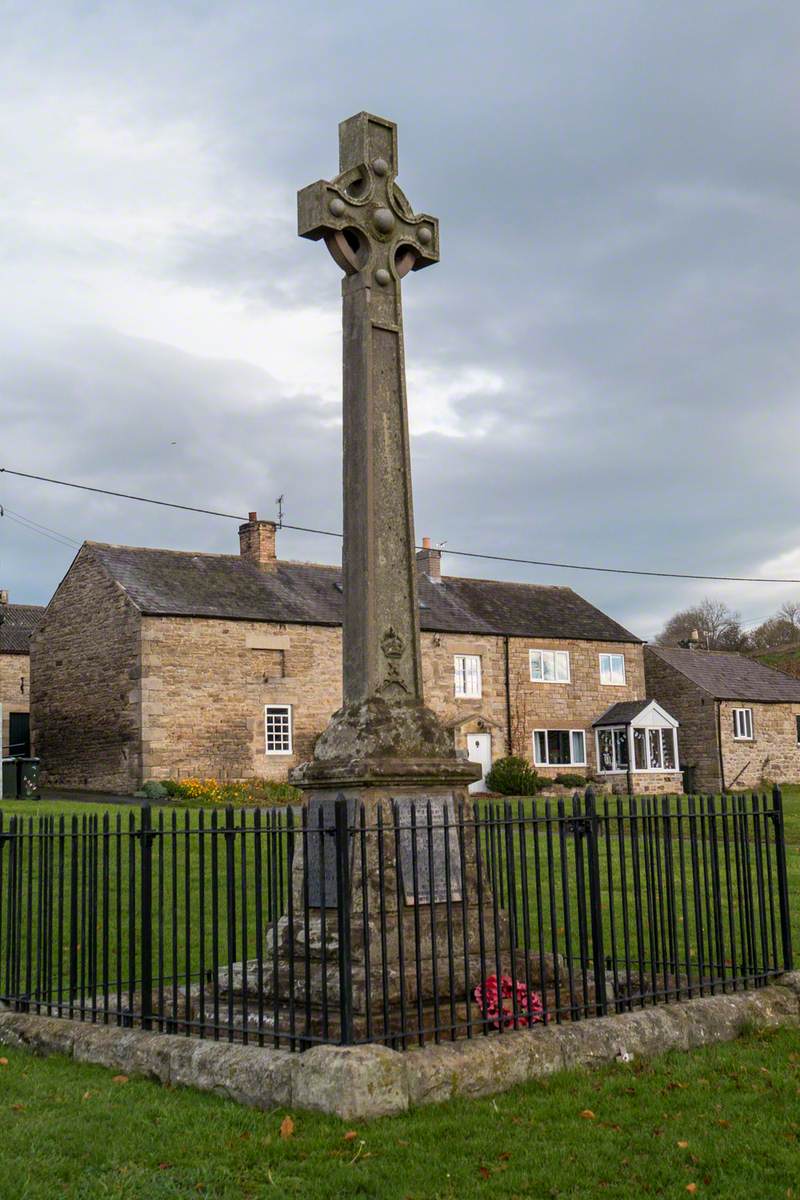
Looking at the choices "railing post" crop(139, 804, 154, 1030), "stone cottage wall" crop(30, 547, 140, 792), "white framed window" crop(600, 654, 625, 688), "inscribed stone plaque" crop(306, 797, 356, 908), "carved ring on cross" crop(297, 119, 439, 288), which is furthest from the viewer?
"white framed window" crop(600, 654, 625, 688)

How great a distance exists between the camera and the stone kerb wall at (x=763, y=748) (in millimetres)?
39469

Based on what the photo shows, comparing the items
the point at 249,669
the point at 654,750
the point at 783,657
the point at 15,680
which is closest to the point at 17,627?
the point at 15,680

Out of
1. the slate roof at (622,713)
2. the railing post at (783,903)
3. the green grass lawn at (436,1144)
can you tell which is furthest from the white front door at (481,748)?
the green grass lawn at (436,1144)

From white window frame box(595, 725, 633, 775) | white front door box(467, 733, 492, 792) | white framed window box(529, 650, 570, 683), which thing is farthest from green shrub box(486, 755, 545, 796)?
white window frame box(595, 725, 633, 775)

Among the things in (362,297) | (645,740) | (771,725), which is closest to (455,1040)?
(362,297)

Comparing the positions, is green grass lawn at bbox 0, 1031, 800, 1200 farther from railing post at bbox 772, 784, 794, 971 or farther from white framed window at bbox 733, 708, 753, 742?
white framed window at bbox 733, 708, 753, 742

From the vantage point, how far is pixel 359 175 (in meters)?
8.76

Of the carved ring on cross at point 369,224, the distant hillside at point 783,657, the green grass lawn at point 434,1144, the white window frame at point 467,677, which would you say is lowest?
the green grass lawn at point 434,1144

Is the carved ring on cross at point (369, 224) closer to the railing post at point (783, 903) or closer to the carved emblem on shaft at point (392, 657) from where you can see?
the carved emblem on shaft at point (392, 657)

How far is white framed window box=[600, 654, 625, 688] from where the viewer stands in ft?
128

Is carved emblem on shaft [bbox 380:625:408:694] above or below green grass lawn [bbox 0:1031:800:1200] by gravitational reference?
above

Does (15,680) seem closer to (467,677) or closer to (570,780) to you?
(467,677)

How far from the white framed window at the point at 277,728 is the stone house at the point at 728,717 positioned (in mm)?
15019

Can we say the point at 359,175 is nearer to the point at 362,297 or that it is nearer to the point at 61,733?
the point at 362,297
